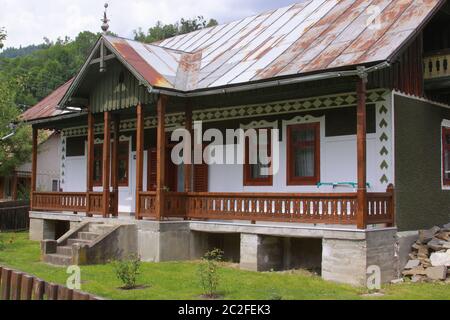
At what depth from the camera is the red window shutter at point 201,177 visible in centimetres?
1844

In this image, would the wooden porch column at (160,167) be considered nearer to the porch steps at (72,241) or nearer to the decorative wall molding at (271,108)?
the porch steps at (72,241)

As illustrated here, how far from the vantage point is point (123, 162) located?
2170 cm

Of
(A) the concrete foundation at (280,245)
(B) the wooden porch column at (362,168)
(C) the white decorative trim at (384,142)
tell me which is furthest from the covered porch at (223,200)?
(C) the white decorative trim at (384,142)

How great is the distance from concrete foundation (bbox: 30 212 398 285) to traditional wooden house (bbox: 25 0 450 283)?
0.03m

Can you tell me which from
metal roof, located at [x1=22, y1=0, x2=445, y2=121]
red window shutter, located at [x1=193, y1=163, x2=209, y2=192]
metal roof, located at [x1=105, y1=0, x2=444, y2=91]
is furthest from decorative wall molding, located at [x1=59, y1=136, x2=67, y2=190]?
red window shutter, located at [x1=193, y1=163, x2=209, y2=192]

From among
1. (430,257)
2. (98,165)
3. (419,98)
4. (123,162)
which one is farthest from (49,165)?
(430,257)

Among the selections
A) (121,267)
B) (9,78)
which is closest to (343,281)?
(121,267)

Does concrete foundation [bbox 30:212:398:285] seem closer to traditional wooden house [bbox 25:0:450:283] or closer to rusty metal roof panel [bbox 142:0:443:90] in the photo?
traditional wooden house [bbox 25:0:450:283]

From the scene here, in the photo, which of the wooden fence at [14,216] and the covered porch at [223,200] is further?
the wooden fence at [14,216]

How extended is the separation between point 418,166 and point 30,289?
10648 mm

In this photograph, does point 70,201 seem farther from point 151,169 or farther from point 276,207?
point 276,207

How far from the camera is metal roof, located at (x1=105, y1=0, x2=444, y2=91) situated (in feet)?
43.2

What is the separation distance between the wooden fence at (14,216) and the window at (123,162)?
685 cm

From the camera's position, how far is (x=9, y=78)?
20.5 meters
